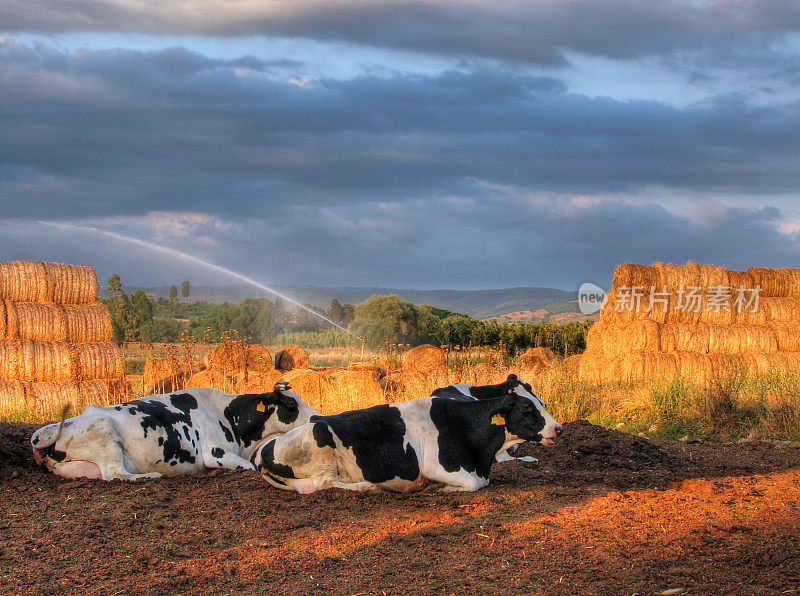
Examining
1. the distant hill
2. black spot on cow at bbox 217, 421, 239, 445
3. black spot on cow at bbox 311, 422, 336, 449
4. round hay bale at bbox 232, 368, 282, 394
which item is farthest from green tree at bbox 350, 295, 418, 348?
black spot on cow at bbox 311, 422, 336, 449

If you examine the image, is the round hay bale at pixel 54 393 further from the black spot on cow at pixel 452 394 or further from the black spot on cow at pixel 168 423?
the black spot on cow at pixel 452 394

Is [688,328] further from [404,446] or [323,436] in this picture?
[323,436]

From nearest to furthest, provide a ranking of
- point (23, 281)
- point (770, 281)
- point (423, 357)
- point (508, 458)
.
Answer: point (508, 458)
point (23, 281)
point (423, 357)
point (770, 281)

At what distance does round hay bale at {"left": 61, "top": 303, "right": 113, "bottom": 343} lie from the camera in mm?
16781

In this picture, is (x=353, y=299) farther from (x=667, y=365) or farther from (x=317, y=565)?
(x=317, y=565)

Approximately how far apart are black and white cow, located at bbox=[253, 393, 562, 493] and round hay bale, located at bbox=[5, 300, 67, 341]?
1092cm

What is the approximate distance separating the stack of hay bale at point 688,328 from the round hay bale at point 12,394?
12400 millimetres

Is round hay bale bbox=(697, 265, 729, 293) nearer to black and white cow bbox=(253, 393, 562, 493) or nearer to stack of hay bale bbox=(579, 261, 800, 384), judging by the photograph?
stack of hay bale bbox=(579, 261, 800, 384)

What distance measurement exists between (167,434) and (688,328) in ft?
52.7

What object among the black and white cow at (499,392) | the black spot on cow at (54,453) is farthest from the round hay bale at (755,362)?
the black spot on cow at (54,453)

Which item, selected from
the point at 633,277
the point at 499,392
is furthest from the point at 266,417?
the point at 633,277

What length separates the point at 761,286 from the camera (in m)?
22.6

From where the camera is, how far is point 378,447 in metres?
6.92

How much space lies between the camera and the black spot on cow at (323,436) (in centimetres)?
687
